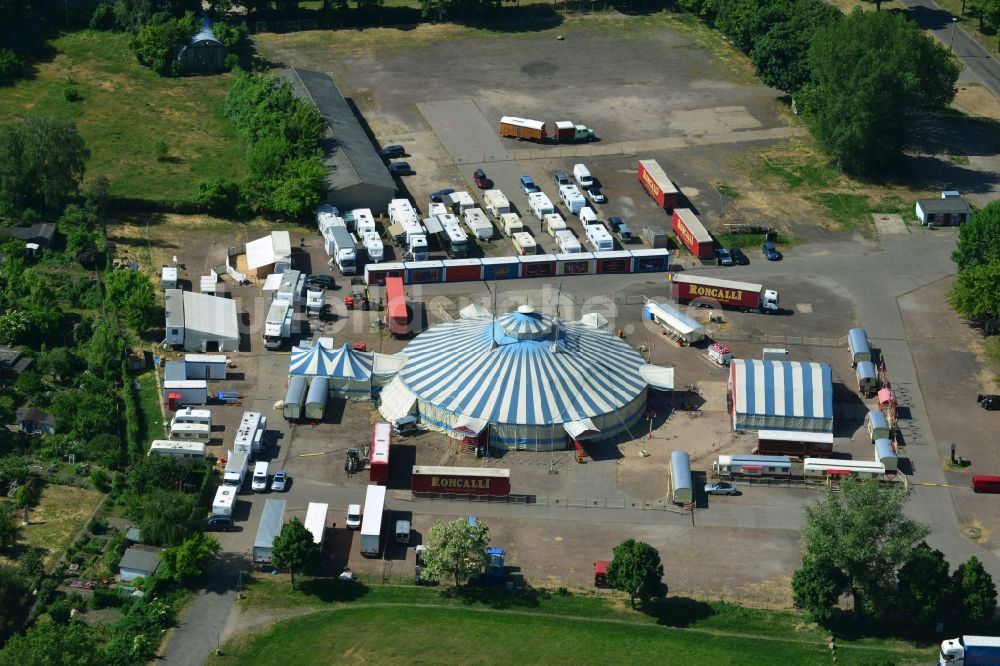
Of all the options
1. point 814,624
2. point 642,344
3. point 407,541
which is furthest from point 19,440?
point 814,624

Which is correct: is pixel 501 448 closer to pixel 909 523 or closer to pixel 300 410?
pixel 300 410

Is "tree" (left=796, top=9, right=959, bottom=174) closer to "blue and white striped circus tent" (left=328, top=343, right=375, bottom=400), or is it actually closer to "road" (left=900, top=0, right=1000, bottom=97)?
"road" (left=900, top=0, right=1000, bottom=97)

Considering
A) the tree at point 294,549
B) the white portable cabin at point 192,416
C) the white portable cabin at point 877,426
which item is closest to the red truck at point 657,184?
the white portable cabin at point 877,426

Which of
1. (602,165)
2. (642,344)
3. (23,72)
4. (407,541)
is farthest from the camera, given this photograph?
(23,72)

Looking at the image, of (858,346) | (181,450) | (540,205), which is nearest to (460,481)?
(181,450)

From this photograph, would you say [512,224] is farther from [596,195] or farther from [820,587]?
[820,587]
